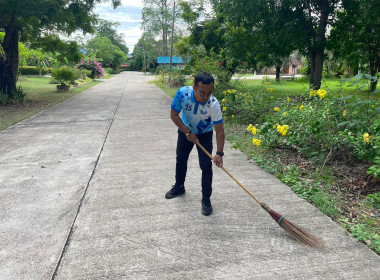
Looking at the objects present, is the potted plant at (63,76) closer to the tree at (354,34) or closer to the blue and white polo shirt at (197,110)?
the tree at (354,34)

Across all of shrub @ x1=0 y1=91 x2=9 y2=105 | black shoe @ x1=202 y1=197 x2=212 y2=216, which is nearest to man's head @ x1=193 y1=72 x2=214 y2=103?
black shoe @ x1=202 y1=197 x2=212 y2=216

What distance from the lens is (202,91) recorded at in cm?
260

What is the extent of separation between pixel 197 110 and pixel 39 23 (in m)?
11.4

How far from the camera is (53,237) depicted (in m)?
2.54

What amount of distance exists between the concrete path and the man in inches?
18.7

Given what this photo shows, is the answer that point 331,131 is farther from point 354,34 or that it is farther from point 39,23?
point 39,23

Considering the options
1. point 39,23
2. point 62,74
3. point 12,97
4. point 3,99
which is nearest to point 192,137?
point 3,99

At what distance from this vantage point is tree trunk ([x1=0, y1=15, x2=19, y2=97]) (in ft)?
35.0

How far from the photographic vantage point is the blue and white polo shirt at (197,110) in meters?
2.71

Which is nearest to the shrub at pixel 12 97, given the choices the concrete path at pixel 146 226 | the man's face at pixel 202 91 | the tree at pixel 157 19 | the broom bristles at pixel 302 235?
the concrete path at pixel 146 226

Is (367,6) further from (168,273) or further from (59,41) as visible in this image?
(59,41)

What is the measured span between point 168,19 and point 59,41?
35498 mm

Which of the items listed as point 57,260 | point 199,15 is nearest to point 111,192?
point 57,260

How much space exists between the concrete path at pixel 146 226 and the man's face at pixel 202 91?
1175mm
